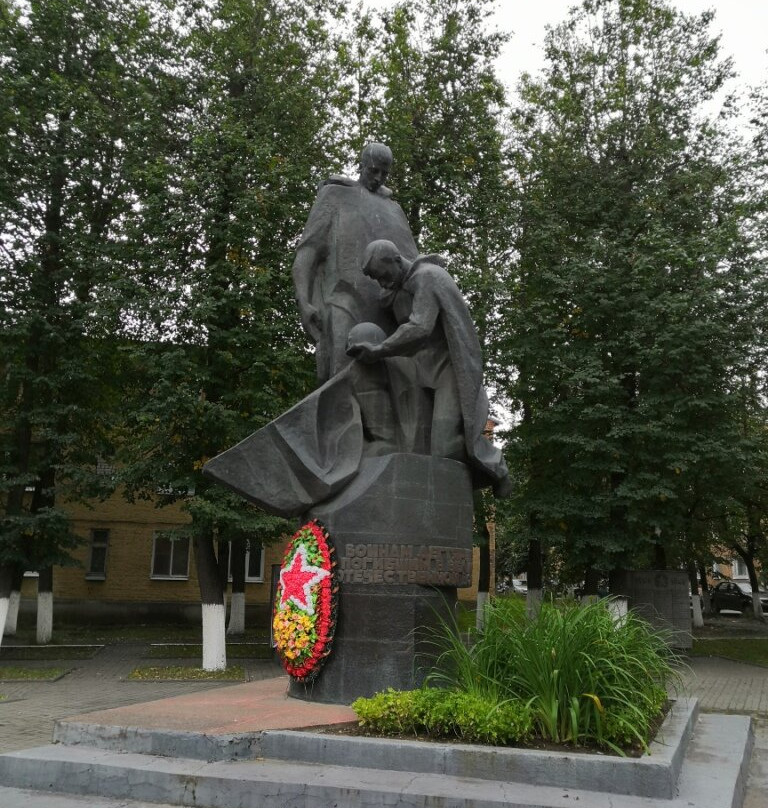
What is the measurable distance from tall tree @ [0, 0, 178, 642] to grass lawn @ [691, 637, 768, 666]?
13230mm

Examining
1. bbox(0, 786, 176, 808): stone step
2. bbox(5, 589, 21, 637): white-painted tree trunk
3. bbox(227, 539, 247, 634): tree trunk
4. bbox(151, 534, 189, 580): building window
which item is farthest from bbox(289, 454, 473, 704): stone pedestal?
bbox(151, 534, 189, 580): building window

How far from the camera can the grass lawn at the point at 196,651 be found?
55.7ft

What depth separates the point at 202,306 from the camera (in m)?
13.8

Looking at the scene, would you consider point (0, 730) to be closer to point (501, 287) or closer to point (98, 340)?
point (98, 340)

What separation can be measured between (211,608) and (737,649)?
12.3 metres

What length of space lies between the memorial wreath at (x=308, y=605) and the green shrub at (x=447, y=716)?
101 cm

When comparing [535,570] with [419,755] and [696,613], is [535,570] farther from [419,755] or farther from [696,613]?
[419,755]

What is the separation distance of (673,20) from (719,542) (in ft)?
49.2

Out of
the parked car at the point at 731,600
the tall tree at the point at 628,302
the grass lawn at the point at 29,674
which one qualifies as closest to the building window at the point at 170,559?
the grass lawn at the point at 29,674

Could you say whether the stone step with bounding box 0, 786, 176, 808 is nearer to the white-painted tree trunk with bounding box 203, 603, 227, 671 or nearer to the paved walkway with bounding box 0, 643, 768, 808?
the paved walkway with bounding box 0, 643, 768, 808

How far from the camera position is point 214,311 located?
1441cm

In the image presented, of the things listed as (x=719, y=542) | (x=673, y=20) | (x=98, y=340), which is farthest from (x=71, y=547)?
(x=719, y=542)

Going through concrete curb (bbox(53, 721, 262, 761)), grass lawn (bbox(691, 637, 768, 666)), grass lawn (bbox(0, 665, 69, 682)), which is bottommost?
grass lawn (bbox(691, 637, 768, 666))

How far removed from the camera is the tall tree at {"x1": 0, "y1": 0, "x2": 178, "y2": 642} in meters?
15.2
